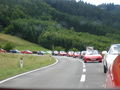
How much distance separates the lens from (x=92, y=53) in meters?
30.4

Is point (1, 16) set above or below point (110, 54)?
above

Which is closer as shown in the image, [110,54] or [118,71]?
[118,71]

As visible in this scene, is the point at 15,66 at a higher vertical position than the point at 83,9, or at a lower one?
lower

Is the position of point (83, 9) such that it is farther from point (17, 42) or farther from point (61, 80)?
point (17, 42)

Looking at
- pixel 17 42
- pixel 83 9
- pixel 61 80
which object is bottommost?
pixel 61 80

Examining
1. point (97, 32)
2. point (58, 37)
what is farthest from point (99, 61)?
point (58, 37)

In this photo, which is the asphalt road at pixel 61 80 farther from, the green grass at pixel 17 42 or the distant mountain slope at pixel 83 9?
the green grass at pixel 17 42

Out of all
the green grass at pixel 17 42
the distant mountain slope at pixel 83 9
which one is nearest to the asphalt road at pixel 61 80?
the distant mountain slope at pixel 83 9

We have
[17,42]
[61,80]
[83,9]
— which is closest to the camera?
[83,9]

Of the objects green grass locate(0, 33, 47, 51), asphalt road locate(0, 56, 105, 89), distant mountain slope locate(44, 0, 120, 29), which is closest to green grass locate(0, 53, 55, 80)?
asphalt road locate(0, 56, 105, 89)

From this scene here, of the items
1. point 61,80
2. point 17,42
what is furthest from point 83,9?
point 17,42

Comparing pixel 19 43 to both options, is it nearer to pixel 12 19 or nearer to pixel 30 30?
pixel 12 19

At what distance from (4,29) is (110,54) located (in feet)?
351

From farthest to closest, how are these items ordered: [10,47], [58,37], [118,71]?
1. [10,47]
2. [58,37]
3. [118,71]
